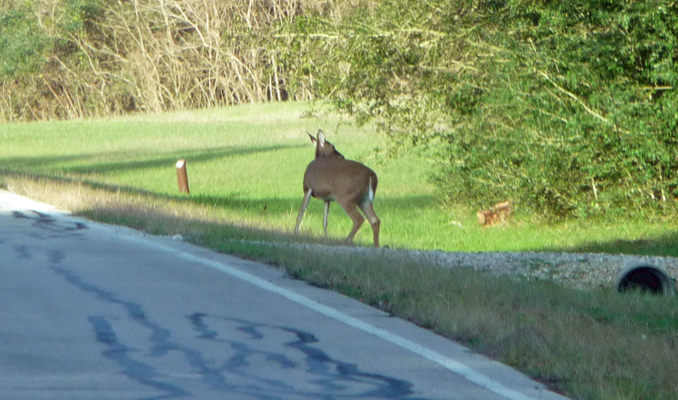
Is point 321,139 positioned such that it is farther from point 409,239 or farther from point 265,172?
point 265,172

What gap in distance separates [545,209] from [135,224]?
358 inches

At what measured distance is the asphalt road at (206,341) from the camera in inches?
195

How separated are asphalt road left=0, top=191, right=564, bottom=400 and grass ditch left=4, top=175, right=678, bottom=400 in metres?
0.24

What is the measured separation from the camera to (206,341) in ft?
19.1

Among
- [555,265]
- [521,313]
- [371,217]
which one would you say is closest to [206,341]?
[521,313]

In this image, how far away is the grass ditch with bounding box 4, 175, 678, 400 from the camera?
545 centimetres

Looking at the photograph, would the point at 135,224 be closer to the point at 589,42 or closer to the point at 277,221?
the point at 277,221

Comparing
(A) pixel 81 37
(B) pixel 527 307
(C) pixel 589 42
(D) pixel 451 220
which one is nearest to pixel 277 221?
(D) pixel 451 220

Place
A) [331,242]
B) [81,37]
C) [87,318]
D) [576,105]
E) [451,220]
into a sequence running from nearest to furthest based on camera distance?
[87,318] < [331,242] < [576,105] < [451,220] < [81,37]

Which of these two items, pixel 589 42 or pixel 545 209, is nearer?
pixel 589 42

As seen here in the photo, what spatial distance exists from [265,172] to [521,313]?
71.9ft

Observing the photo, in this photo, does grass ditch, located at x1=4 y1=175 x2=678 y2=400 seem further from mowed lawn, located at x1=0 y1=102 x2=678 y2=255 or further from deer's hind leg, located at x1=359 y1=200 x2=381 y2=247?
mowed lawn, located at x1=0 y1=102 x2=678 y2=255

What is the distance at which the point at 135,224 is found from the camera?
36.3ft

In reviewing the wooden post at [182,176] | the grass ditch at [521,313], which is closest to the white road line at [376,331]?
the grass ditch at [521,313]
